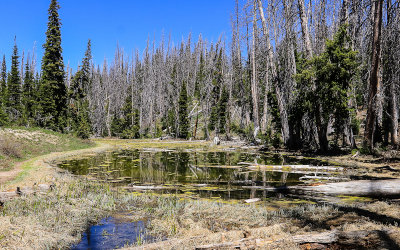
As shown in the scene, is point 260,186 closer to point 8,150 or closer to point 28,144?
point 8,150

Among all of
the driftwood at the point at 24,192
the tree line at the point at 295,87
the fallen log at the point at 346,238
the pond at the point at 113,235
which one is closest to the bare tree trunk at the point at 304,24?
the tree line at the point at 295,87

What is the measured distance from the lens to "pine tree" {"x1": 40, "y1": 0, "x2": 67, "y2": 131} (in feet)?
108

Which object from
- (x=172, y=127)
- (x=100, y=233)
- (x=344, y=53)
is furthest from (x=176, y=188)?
(x=172, y=127)

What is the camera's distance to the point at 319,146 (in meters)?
20.0

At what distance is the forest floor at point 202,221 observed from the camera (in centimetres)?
384

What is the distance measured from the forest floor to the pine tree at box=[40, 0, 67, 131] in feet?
94.5

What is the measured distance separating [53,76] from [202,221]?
118ft

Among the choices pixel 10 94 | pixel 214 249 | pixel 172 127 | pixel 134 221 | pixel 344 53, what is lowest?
pixel 134 221

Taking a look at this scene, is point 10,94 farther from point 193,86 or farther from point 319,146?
point 319,146

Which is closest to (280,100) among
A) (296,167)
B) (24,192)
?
(296,167)

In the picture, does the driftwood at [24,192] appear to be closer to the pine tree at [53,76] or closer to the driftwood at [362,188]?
the driftwood at [362,188]

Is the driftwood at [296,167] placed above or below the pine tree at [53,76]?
below

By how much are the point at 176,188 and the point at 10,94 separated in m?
60.3

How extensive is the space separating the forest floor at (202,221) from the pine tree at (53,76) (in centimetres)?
2881
